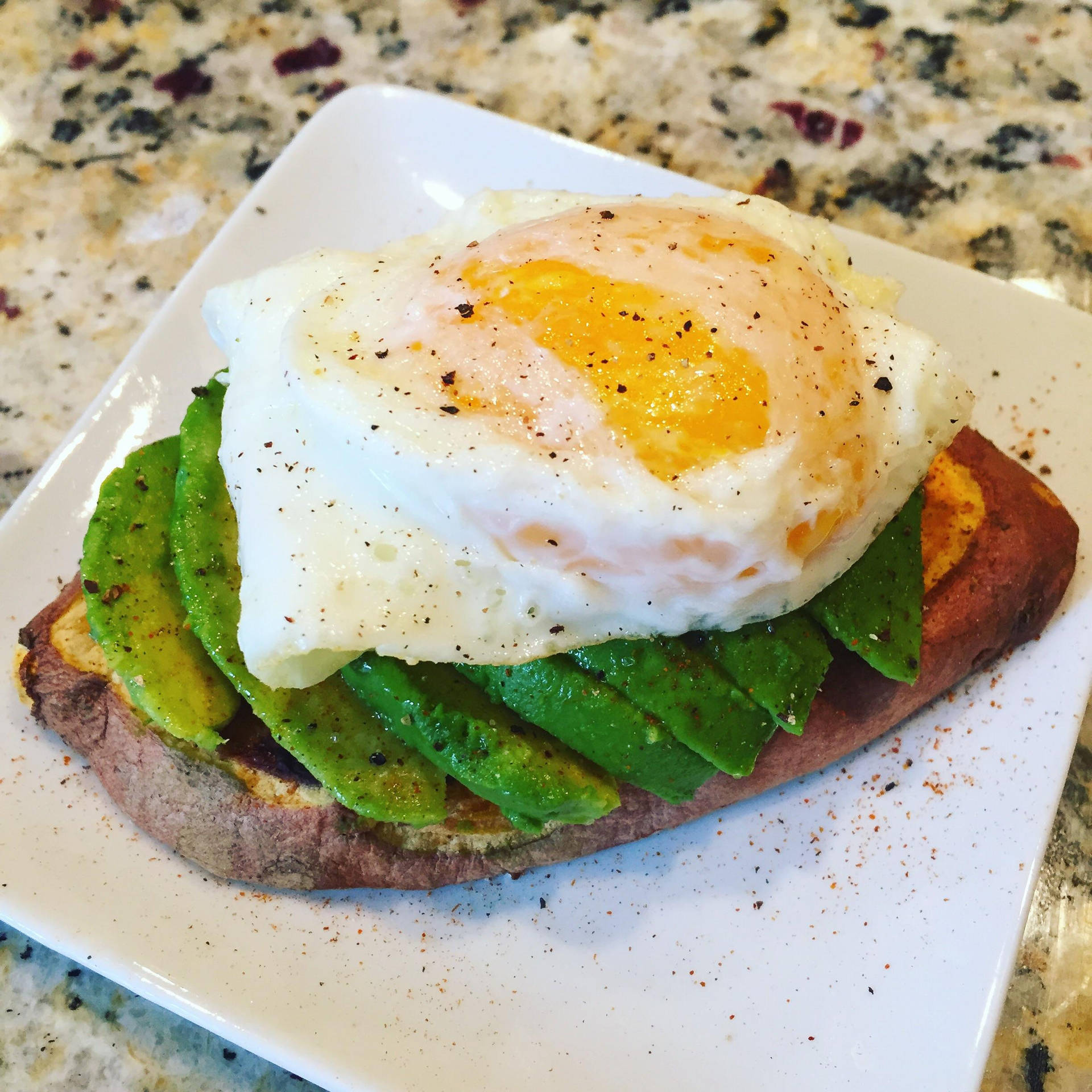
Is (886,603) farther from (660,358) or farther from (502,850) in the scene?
(502,850)

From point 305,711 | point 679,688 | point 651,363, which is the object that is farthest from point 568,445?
point 305,711

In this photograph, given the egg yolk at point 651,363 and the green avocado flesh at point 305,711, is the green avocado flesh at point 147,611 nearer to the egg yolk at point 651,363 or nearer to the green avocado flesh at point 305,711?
the green avocado flesh at point 305,711

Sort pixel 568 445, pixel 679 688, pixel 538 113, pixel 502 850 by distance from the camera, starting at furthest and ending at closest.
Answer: pixel 538 113, pixel 502 850, pixel 679 688, pixel 568 445

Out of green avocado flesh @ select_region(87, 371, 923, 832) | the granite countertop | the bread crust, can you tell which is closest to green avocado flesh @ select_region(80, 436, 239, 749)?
green avocado flesh @ select_region(87, 371, 923, 832)

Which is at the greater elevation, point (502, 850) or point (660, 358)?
point (660, 358)

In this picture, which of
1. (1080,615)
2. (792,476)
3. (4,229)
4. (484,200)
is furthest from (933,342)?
(4,229)

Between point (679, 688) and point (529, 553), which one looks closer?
A: point (529, 553)

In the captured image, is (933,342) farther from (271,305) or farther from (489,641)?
(271,305)
